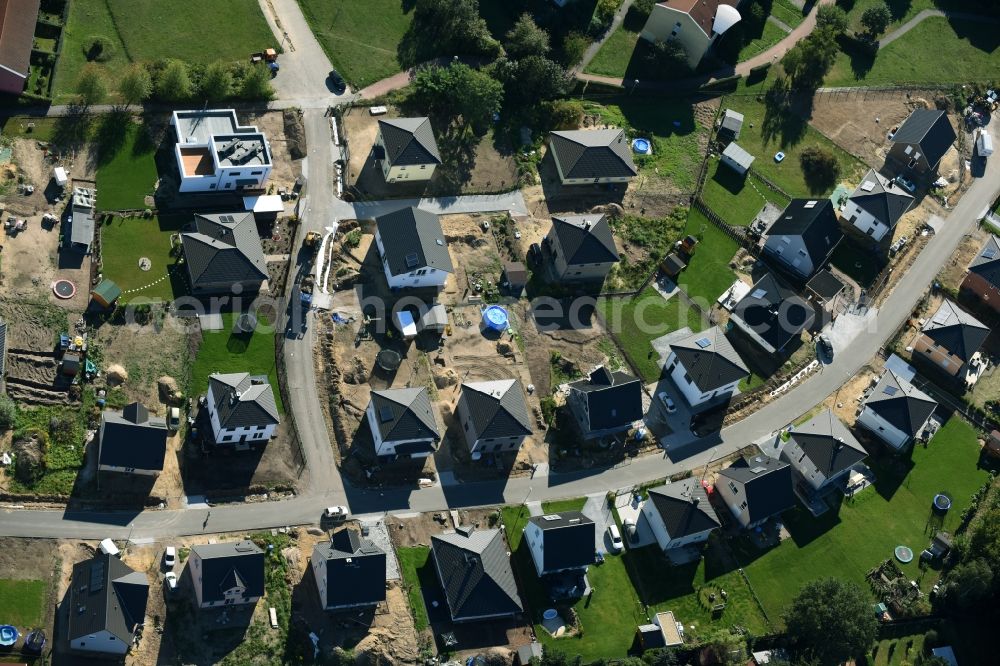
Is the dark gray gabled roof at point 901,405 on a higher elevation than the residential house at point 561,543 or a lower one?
higher

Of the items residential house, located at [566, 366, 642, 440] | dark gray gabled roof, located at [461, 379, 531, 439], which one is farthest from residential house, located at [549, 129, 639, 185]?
dark gray gabled roof, located at [461, 379, 531, 439]

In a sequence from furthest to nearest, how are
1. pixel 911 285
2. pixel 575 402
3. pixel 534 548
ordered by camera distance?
1. pixel 911 285
2. pixel 575 402
3. pixel 534 548

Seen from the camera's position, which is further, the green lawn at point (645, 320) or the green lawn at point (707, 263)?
the green lawn at point (707, 263)

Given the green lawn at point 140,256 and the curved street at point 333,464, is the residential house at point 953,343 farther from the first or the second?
the green lawn at point 140,256

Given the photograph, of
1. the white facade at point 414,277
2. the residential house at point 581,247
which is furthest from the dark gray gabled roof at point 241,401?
the residential house at point 581,247

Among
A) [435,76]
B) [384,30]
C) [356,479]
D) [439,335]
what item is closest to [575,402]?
[439,335]

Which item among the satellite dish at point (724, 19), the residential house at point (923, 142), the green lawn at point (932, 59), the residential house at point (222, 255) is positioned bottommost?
the residential house at point (222, 255)

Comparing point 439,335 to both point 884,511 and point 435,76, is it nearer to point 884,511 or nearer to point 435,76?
point 435,76
